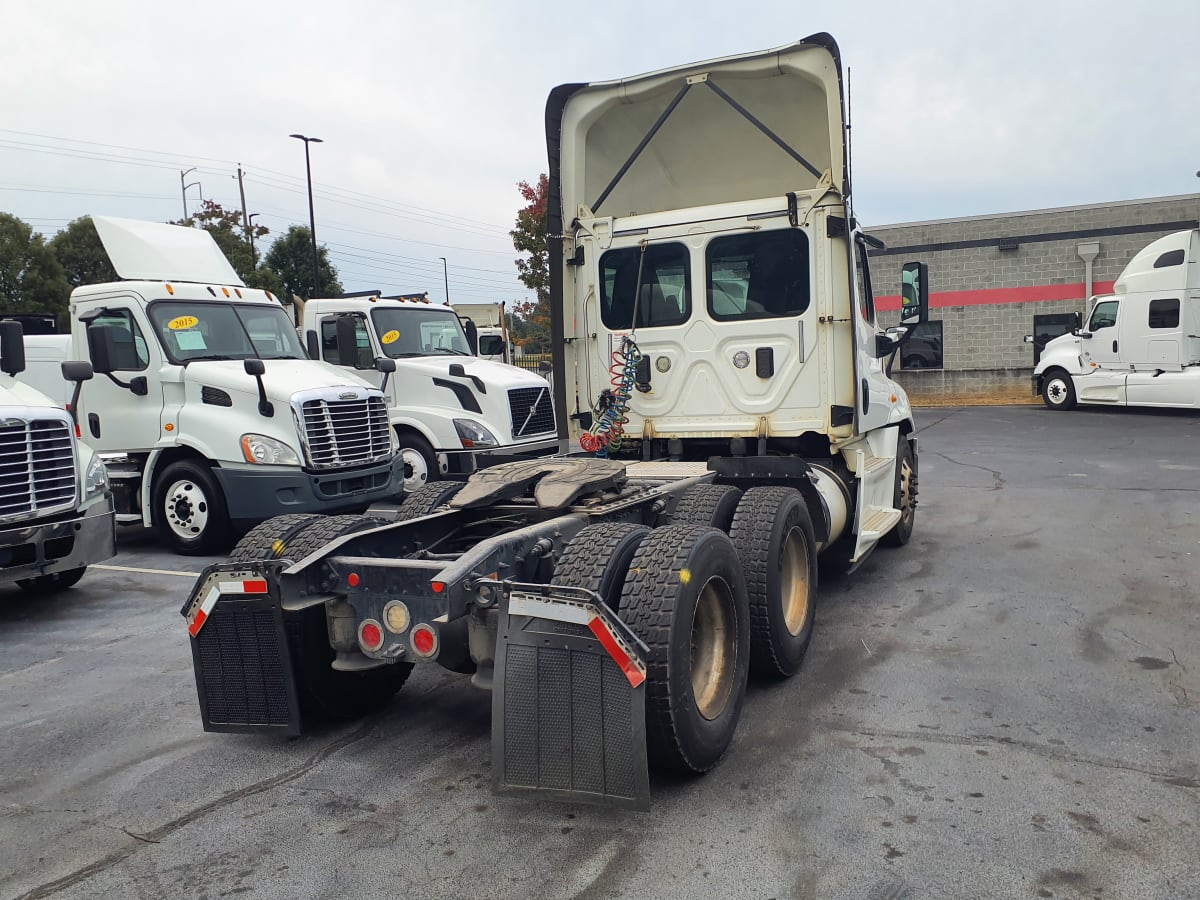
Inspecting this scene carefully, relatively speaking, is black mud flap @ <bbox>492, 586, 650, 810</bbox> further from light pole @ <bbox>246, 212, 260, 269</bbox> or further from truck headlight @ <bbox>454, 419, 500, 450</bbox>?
light pole @ <bbox>246, 212, 260, 269</bbox>

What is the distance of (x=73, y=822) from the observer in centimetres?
367

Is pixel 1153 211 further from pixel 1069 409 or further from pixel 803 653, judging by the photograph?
pixel 803 653

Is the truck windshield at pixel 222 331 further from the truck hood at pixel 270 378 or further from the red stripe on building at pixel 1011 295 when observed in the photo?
the red stripe on building at pixel 1011 295

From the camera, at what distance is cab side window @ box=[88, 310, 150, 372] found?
936 centimetres

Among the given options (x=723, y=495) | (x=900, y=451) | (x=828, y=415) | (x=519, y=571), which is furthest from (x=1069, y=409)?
(x=519, y=571)

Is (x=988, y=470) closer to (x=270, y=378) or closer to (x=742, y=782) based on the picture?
(x=270, y=378)

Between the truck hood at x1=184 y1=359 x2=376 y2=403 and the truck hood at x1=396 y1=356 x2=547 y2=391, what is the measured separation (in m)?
2.06

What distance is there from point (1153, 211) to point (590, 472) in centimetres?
2585

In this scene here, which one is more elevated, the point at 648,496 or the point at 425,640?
the point at 648,496

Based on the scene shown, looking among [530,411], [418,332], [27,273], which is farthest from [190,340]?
[27,273]

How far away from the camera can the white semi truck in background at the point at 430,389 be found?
11594 millimetres

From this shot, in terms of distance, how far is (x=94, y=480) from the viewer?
7.39 meters

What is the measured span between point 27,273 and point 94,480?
3282 cm

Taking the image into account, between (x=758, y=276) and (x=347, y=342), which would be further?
(x=347, y=342)
